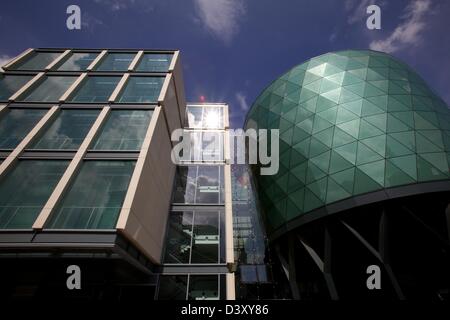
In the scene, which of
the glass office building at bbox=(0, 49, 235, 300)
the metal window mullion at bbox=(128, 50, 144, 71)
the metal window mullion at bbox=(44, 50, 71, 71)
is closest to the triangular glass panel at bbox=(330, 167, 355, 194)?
the glass office building at bbox=(0, 49, 235, 300)

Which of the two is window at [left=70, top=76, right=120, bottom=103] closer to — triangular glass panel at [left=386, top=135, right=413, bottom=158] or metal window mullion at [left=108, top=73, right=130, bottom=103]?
metal window mullion at [left=108, top=73, right=130, bottom=103]

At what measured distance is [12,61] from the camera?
18.0 m

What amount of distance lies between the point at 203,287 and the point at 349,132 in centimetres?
A: 1433

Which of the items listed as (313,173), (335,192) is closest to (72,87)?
(313,173)

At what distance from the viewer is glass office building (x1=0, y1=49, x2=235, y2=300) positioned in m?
9.20

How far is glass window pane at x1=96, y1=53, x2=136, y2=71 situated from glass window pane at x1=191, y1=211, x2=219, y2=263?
1328cm

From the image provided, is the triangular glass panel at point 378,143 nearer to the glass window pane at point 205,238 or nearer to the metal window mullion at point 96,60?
the glass window pane at point 205,238

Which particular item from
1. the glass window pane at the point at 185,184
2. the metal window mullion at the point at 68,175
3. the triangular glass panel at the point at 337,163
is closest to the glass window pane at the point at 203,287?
the glass window pane at the point at 185,184

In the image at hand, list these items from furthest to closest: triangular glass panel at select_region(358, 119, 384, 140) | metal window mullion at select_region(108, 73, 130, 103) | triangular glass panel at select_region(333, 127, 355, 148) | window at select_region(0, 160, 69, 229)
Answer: triangular glass panel at select_region(333, 127, 355, 148), triangular glass panel at select_region(358, 119, 384, 140), metal window mullion at select_region(108, 73, 130, 103), window at select_region(0, 160, 69, 229)

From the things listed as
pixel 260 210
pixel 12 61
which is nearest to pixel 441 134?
pixel 260 210

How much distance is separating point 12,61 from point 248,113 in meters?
21.1

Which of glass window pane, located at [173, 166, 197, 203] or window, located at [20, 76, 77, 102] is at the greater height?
window, located at [20, 76, 77, 102]

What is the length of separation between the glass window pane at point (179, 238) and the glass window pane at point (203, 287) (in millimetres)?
1150
